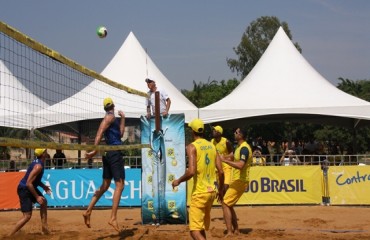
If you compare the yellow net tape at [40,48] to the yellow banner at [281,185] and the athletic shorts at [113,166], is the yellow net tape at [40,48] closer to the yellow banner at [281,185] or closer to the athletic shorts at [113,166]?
the athletic shorts at [113,166]

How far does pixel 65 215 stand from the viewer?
13.4m

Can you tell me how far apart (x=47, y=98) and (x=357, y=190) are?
9.16 meters

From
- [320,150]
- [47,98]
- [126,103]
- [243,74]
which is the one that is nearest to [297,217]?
[47,98]

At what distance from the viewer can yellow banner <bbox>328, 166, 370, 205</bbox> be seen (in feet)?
46.9

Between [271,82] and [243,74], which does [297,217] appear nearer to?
[271,82]

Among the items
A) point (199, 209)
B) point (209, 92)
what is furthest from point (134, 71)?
point (209, 92)

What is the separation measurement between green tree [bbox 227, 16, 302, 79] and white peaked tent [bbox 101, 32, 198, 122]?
32158mm

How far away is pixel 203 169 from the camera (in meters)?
6.91

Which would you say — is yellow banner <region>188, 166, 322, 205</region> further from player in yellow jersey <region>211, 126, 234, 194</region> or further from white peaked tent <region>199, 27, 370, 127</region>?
player in yellow jersey <region>211, 126, 234, 194</region>

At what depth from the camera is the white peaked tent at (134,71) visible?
19.8 m

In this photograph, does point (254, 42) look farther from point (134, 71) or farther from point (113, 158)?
point (113, 158)

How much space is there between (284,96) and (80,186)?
7704 mm

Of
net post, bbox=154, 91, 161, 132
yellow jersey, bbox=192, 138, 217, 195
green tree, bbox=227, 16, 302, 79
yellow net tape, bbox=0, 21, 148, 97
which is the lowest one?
yellow jersey, bbox=192, 138, 217, 195

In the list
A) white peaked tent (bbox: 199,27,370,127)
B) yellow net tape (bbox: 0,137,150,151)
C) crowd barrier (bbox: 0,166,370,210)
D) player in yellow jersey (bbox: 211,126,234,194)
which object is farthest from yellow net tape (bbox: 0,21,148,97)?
white peaked tent (bbox: 199,27,370,127)
